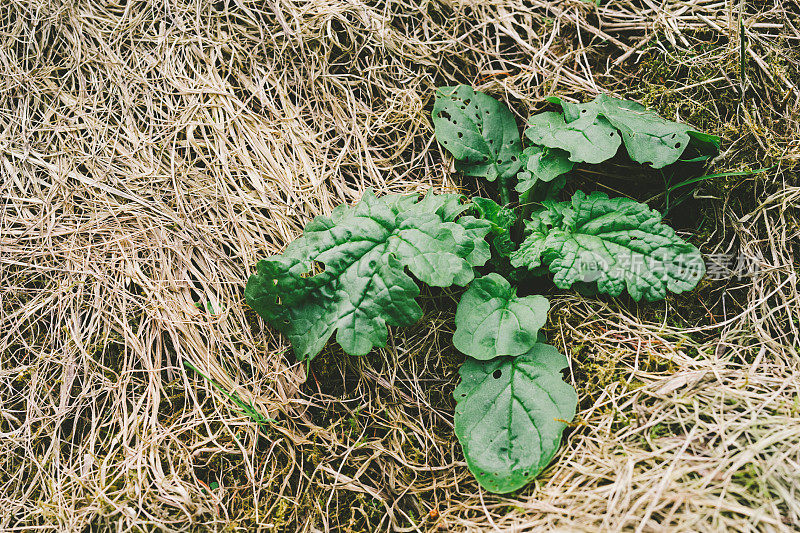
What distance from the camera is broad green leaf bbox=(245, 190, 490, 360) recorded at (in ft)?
6.28

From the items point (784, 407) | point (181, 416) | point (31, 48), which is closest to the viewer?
point (784, 407)

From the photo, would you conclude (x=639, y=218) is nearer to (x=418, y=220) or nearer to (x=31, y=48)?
(x=418, y=220)

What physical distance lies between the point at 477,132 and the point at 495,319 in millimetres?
851

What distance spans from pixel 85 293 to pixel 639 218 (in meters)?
2.13

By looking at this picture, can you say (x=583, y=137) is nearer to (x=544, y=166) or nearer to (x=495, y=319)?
(x=544, y=166)

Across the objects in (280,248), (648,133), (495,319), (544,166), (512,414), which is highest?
(648,133)

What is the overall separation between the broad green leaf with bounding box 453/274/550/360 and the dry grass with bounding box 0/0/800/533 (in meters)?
0.14

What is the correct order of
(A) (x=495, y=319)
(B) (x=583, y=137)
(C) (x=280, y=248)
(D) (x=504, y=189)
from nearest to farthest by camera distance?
(A) (x=495, y=319) → (B) (x=583, y=137) → (C) (x=280, y=248) → (D) (x=504, y=189)

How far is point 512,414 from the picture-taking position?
189cm

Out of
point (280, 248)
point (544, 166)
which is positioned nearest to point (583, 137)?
point (544, 166)

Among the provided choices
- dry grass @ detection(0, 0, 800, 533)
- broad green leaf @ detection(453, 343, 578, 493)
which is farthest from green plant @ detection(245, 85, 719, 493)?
dry grass @ detection(0, 0, 800, 533)

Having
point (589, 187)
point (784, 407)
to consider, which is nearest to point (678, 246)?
point (589, 187)

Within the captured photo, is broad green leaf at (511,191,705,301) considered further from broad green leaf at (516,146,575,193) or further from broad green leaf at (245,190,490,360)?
broad green leaf at (245,190,490,360)

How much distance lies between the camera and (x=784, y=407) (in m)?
1.71
